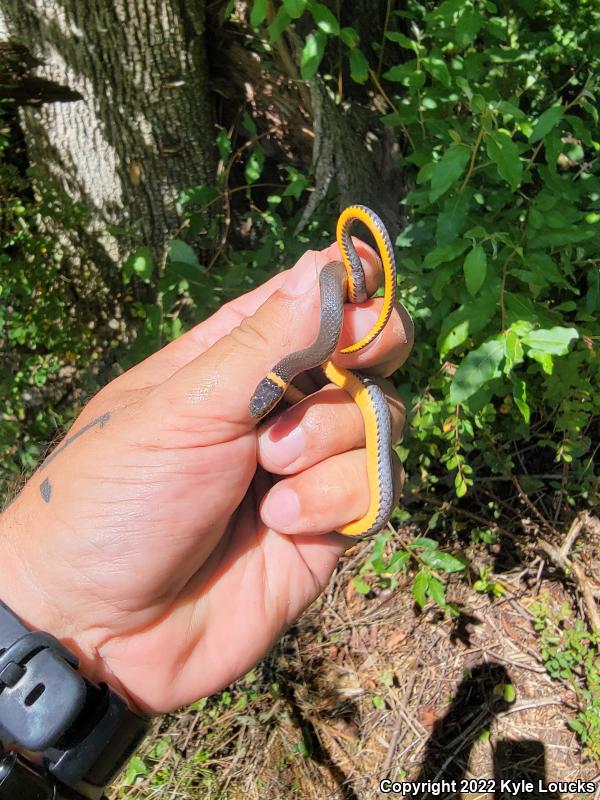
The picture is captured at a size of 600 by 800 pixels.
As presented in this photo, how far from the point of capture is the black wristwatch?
5.86ft

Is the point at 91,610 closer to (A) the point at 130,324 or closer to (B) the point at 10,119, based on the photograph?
(A) the point at 130,324

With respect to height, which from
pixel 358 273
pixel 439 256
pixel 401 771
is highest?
pixel 358 273

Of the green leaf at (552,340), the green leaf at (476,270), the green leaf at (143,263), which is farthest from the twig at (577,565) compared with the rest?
the green leaf at (143,263)

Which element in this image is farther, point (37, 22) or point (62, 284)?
point (62, 284)

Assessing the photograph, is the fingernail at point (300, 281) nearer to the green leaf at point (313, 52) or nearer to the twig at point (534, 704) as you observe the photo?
the green leaf at point (313, 52)

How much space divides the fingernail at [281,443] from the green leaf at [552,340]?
2.99ft

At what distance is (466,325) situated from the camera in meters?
2.47

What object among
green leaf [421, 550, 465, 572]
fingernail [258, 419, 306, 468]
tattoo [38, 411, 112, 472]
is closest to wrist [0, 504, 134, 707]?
tattoo [38, 411, 112, 472]

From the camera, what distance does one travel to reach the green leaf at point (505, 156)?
7.59 ft

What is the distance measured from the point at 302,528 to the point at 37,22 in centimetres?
314

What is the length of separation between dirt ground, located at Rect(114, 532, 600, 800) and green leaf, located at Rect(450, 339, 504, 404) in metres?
1.99

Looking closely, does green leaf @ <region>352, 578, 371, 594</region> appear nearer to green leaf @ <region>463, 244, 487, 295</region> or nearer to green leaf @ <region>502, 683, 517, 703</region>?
green leaf @ <region>502, 683, 517, 703</region>

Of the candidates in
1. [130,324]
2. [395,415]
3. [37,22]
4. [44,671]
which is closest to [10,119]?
[37,22]

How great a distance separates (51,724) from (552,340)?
208 cm
